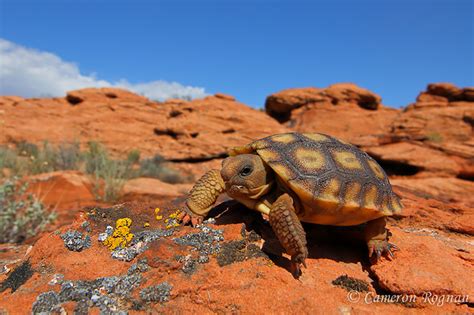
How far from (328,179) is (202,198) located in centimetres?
117

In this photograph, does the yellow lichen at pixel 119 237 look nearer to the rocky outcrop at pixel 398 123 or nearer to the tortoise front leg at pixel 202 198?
the tortoise front leg at pixel 202 198

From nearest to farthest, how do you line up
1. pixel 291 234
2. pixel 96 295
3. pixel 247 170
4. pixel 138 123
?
pixel 96 295, pixel 291 234, pixel 247 170, pixel 138 123

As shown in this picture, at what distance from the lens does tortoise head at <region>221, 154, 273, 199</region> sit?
106 inches

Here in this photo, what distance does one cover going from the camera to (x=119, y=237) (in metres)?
2.68

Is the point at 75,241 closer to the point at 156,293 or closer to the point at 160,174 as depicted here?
the point at 156,293

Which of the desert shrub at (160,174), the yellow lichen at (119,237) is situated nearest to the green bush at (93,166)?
the desert shrub at (160,174)

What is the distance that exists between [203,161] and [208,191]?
16.1m

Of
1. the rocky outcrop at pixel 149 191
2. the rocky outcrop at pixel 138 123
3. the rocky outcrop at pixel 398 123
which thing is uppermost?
the rocky outcrop at pixel 398 123

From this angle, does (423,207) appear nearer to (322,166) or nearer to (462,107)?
(322,166)

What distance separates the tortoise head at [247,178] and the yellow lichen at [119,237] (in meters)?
0.95

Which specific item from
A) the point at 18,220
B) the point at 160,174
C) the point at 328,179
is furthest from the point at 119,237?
the point at 160,174

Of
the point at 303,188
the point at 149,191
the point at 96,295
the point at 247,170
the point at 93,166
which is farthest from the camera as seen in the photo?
the point at 93,166

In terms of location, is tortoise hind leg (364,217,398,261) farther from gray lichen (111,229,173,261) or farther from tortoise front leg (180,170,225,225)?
gray lichen (111,229,173,261)

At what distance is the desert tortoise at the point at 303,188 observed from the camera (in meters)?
2.49
